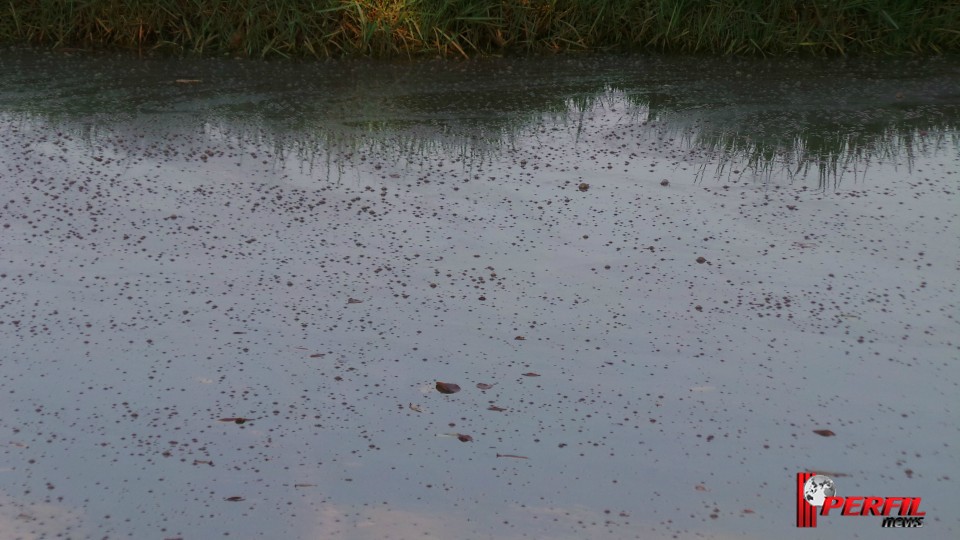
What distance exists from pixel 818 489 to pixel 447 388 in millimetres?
941

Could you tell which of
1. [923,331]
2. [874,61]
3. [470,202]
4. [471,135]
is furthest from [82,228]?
[874,61]

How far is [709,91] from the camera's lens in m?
5.57

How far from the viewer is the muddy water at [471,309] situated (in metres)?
2.50

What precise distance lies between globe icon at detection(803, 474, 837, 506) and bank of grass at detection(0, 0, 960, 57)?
408 centimetres

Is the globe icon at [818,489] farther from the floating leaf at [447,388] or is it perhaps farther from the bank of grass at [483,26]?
the bank of grass at [483,26]

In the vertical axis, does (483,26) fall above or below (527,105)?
above

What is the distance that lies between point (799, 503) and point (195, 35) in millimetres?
4760

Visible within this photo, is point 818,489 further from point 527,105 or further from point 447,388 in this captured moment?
point 527,105

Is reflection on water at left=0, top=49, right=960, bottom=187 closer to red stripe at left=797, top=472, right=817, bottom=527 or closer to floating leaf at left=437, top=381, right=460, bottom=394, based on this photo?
floating leaf at left=437, top=381, right=460, bottom=394

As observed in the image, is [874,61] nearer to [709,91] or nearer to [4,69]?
[709,91]

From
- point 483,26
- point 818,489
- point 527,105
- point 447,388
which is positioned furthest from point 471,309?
point 483,26

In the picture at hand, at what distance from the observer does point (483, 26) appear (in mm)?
6254

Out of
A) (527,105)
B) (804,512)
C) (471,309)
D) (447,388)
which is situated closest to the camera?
(804,512)

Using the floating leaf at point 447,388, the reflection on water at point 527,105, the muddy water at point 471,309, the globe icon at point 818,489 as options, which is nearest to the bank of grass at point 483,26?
the reflection on water at point 527,105
